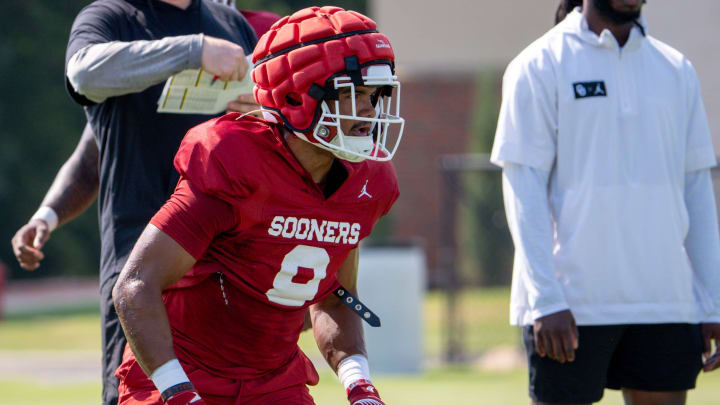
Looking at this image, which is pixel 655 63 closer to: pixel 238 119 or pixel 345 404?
pixel 238 119

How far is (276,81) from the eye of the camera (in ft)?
9.84

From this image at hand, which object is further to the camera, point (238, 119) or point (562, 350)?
point (562, 350)

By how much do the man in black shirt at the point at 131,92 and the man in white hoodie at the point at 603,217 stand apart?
114cm

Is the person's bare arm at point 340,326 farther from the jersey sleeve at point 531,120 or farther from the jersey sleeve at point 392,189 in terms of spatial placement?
the jersey sleeve at point 531,120

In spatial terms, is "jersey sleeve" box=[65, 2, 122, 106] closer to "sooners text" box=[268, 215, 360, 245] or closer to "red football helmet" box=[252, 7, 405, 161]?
"red football helmet" box=[252, 7, 405, 161]

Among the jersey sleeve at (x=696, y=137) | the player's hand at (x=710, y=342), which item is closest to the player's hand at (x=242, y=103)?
the jersey sleeve at (x=696, y=137)

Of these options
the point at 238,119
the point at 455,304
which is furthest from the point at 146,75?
the point at 455,304

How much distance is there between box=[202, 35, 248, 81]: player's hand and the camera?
3244mm

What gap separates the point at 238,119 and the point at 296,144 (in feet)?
0.59

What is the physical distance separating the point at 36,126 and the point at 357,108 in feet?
72.7

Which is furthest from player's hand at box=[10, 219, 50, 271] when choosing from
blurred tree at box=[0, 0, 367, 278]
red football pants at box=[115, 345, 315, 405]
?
blurred tree at box=[0, 0, 367, 278]

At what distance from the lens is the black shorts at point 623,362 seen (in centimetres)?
383

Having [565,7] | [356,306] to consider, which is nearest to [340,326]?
[356,306]

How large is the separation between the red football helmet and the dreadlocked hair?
1507 millimetres
